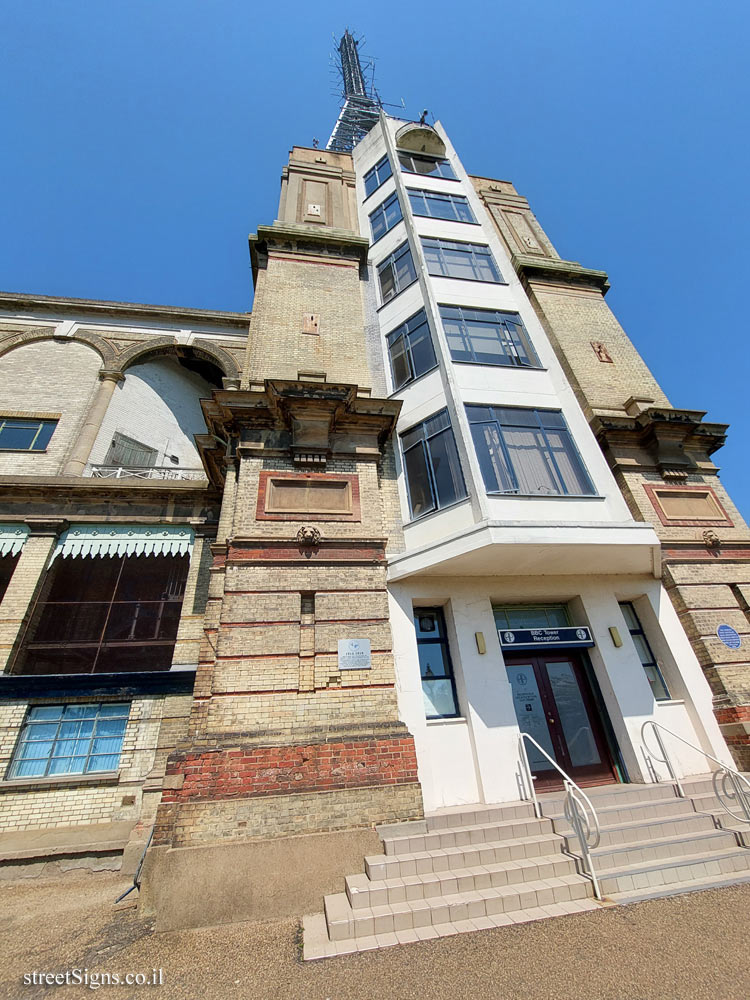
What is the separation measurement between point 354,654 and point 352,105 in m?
44.9

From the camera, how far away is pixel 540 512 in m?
8.16

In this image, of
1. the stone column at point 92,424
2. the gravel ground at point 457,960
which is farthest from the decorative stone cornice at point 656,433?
the stone column at point 92,424

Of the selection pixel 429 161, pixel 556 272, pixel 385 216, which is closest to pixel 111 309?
pixel 385 216

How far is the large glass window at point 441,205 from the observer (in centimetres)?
1411

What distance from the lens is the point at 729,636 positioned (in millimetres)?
8250

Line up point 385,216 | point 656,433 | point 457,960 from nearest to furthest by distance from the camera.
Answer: point 457,960 < point 656,433 < point 385,216

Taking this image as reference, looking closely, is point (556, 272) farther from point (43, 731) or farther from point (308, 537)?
point (43, 731)

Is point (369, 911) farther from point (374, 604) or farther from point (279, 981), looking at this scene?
point (374, 604)

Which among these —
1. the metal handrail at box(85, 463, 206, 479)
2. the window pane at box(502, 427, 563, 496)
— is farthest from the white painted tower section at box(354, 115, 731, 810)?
the metal handrail at box(85, 463, 206, 479)

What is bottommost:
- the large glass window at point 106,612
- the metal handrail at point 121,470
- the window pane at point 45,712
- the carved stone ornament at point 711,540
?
the window pane at point 45,712

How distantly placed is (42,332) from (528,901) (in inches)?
806

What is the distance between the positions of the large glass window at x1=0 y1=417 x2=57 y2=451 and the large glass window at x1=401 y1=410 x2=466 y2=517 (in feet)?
37.5

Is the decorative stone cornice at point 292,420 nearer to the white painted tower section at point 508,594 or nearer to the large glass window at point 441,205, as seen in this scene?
the white painted tower section at point 508,594

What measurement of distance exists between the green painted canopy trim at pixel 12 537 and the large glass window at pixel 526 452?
1163cm
